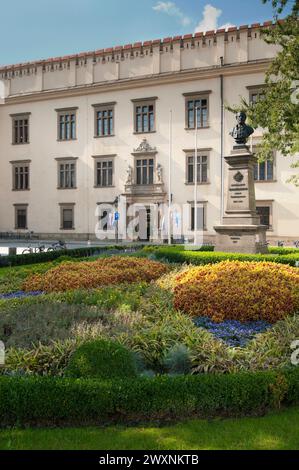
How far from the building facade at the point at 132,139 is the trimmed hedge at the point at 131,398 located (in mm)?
30079

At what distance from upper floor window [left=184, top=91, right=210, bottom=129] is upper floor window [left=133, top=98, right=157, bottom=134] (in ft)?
9.64

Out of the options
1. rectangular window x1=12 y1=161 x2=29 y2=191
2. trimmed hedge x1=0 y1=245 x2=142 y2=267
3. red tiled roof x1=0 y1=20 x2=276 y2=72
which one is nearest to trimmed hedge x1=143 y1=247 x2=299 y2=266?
trimmed hedge x1=0 y1=245 x2=142 y2=267

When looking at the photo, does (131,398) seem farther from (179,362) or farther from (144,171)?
(144,171)

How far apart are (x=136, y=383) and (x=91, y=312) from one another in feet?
11.7

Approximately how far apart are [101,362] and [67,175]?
1488 inches

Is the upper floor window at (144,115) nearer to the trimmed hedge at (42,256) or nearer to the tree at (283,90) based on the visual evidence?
the tree at (283,90)

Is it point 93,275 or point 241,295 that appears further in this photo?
point 93,275

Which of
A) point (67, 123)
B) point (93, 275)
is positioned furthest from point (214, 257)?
point (67, 123)

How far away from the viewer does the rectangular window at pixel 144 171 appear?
3870 centimetres

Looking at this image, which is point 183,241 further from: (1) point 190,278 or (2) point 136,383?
(2) point 136,383

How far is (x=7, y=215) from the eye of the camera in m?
44.9

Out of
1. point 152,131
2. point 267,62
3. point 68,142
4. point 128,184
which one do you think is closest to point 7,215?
point 68,142

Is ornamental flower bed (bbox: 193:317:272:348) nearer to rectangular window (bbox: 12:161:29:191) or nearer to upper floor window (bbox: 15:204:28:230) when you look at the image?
upper floor window (bbox: 15:204:28:230)

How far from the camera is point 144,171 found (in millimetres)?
38969
